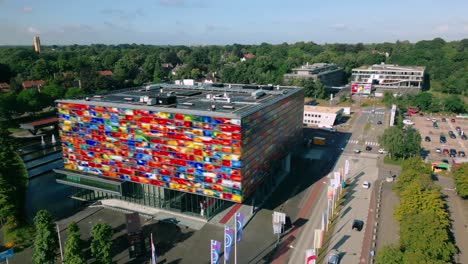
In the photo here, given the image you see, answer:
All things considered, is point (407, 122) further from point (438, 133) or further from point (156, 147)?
point (156, 147)

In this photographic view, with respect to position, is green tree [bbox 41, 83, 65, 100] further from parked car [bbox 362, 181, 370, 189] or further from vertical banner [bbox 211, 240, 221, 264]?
parked car [bbox 362, 181, 370, 189]

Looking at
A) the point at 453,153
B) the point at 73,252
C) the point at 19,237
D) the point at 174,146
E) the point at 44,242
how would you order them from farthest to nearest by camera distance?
the point at 453,153, the point at 174,146, the point at 19,237, the point at 44,242, the point at 73,252

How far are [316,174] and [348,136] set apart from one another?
4169 centimetres

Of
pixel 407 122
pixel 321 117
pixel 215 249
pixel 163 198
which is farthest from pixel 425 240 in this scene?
pixel 407 122

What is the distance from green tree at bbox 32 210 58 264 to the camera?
4781cm

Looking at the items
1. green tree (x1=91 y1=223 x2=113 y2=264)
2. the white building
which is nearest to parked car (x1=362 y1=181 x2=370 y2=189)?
the white building

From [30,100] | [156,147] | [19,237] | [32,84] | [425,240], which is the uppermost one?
[32,84]

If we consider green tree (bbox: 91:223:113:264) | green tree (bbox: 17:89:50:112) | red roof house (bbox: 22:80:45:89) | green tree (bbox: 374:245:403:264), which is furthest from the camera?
red roof house (bbox: 22:80:45:89)

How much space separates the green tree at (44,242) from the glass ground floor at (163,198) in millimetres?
17612

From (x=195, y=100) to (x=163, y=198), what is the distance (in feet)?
73.3

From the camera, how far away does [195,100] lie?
7488 centimetres

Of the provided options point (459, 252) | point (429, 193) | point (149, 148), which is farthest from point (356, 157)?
point (149, 148)

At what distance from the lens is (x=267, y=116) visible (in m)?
67.6

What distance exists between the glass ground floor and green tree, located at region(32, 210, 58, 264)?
17.6 m
